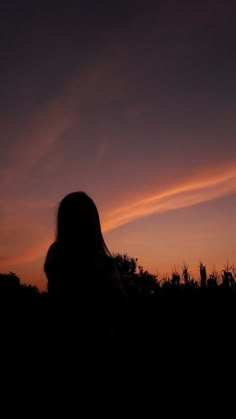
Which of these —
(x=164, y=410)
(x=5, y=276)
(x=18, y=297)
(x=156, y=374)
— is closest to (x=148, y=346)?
(x=156, y=374)

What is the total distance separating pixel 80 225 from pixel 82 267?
304 mm

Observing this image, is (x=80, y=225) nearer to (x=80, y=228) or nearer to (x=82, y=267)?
(x=80, y=228)

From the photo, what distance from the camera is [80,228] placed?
2.58m

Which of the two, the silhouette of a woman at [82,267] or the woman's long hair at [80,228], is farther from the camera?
the woman's long hair at [80,228]

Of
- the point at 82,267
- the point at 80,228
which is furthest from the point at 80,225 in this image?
the point at 82,267

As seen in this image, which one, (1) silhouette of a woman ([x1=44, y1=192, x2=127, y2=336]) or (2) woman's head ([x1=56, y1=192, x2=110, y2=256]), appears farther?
(2) woman's head ([x1=56, y1=192, x2=110, y2=256])

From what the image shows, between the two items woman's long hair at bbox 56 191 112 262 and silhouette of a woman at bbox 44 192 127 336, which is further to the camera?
woman's long hair at bbox 56 191 112 262

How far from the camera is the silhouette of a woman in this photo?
2.32 meters

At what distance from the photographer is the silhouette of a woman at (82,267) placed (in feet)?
7.60

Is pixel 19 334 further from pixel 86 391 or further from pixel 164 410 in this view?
pixel 86 391

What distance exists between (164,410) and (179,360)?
606mm

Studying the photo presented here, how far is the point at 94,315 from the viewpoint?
228cm

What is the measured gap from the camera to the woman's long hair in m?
2.52

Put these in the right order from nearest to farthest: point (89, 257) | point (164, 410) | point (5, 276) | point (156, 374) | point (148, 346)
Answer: point (89, 257), point (164, 410), point (156, 374), point (148, 346), point (5, 276)
